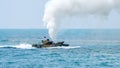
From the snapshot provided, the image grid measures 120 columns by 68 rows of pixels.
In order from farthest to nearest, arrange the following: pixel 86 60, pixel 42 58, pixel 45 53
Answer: pixel 45 53 → pixel 42 58 → pixel 86 60

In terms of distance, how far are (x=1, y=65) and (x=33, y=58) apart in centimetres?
1257

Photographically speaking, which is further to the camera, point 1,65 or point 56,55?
point 56,55

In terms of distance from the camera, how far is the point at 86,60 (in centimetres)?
8294

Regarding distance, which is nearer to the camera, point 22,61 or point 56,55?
point 22,61

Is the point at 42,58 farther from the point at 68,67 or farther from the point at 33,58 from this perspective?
the point at 68,67

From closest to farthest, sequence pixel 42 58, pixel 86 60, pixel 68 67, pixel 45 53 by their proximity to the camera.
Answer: pixel 68 67, pixel 86 60, pixel 42 58, pixel 45 53

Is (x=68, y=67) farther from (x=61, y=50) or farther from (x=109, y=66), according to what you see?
(x=61, y=50)

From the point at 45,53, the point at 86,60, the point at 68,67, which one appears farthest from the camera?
the point at 45,53

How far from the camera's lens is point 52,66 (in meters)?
74.8

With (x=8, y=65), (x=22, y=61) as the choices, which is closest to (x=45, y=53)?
(x=22, y=61)

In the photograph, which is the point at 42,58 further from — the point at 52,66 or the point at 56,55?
the point at 52,66

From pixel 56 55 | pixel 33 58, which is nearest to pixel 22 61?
pixel 33 58

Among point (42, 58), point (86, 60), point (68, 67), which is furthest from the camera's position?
point (42, 58)

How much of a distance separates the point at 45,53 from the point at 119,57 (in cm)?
1703
